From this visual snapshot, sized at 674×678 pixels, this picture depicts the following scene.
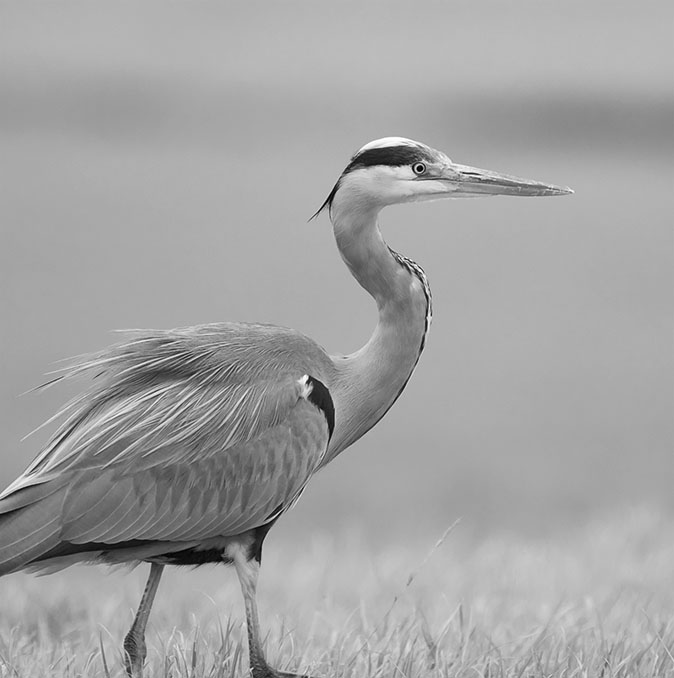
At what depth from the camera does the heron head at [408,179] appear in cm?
421

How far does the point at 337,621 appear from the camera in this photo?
4625 mm

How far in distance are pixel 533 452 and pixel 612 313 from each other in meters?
4.53

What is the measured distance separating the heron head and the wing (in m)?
0.51

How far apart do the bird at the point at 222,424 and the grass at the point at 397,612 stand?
0.74ft

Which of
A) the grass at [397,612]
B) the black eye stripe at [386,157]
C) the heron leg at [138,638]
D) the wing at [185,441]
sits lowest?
the grass at [397,612]

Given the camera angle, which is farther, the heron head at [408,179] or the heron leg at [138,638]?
the heron head at [408,179]

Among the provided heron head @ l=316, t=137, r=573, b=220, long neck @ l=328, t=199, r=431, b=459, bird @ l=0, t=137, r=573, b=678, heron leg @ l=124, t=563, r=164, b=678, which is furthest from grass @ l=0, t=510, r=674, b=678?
heron head @ l=316, t=137, r=573, b=220

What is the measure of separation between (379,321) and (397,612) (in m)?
1.38

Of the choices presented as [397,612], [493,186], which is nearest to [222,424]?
[493,186]

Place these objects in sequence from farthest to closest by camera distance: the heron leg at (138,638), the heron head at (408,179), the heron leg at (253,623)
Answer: the heron head at (408,179) < the heron leg at (138,638) < the heron leg at (253,623)

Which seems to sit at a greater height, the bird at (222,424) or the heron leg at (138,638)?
the bird at (222,424)

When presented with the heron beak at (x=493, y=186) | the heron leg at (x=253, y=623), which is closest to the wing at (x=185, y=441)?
the heron leg at (x=253, y=623)

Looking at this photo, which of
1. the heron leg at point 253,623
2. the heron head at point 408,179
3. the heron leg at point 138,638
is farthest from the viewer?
the heron head at point 408,179

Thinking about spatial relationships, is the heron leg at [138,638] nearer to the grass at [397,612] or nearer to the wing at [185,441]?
the grass at [397,612]
